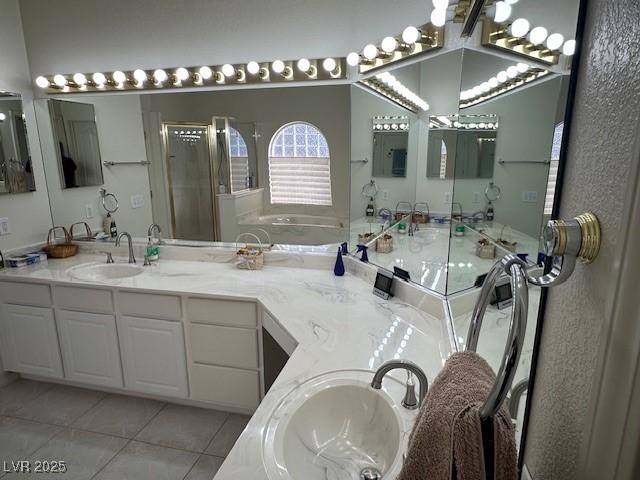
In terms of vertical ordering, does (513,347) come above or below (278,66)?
below

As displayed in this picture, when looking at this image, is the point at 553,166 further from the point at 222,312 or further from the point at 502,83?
the point at 222,312

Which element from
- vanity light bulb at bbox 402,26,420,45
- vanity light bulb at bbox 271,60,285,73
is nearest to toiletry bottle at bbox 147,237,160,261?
vanity light bulb at bbox 271,60,285,73

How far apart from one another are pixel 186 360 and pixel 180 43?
77.4 inches

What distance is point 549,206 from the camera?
601 mm

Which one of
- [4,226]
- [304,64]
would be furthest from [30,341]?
[304,64]

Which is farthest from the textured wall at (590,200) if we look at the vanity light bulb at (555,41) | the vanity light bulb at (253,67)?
the vanity light bulb at (253,67)

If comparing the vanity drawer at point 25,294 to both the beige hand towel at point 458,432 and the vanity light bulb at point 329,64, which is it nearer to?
the vanity light bulb at point 329,64

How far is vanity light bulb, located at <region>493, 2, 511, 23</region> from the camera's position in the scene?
1035mm

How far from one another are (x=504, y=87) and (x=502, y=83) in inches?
1.5

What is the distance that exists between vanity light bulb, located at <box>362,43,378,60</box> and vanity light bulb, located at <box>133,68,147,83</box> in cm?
A: 149

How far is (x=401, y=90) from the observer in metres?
1.94

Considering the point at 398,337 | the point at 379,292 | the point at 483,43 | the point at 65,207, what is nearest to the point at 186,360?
the point at 379,292

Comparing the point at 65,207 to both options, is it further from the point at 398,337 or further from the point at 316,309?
the point at 398,337

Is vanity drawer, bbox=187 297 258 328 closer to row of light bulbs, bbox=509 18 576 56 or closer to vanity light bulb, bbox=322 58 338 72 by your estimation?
vanity light bulb, bbox=322 58 338 72
